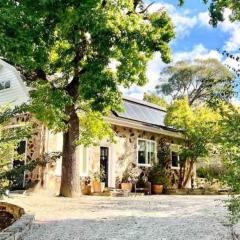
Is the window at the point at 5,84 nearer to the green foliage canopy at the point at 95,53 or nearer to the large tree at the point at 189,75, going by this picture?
the green foliage canopy at the point at 95,53

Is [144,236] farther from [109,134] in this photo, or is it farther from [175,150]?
[175,150]

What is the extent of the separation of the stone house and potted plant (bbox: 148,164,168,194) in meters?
0.53

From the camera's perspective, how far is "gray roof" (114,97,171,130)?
23.8 meters

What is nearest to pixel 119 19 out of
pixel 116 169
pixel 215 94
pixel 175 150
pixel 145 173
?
pixel 215 94

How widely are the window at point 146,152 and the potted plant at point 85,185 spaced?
4.41m

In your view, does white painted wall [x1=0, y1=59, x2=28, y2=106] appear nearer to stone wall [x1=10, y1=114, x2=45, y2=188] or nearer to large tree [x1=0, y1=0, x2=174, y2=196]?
stone wall [x1=10, y1=114, x2=45, y2=188]

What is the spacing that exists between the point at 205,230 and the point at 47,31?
6672mm

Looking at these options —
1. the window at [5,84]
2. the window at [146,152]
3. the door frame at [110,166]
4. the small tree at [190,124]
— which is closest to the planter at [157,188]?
the window at [146,152]

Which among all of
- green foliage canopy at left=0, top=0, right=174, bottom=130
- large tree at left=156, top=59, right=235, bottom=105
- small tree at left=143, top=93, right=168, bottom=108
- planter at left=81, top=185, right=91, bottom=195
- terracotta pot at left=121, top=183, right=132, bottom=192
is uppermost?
large tree at left=156, top=59, right=235, bottom=105

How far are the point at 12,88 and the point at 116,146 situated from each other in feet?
20.3

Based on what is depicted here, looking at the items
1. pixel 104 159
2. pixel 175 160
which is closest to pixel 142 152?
pixel 104 159

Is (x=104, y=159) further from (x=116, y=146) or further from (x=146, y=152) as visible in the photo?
(x=146, y=152)

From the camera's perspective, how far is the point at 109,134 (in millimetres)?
16938

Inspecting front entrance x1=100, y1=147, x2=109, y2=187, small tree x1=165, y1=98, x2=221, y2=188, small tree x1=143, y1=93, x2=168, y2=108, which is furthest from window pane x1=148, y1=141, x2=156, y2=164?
small tree x1=143, y1=93, x2=168, y2=108
